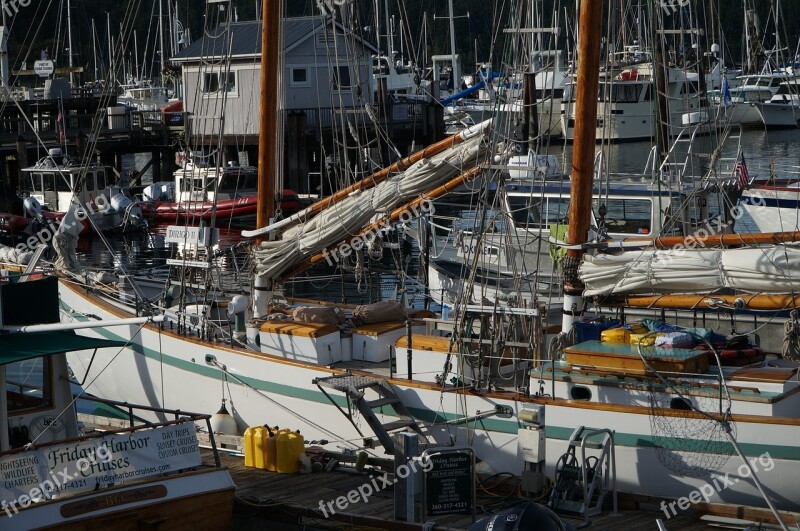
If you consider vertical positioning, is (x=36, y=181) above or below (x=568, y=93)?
below

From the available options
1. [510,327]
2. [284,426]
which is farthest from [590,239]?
[284,426]

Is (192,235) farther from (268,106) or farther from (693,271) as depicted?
(693,271)

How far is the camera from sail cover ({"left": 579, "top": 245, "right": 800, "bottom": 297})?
1559 centimetres

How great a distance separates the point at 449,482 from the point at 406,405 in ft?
8.76

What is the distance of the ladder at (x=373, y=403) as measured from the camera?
1620cm

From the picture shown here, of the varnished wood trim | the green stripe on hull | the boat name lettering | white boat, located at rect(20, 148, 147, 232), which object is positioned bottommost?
the green stripe on hull

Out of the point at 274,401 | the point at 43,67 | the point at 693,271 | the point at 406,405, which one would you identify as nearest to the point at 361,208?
the point at 274,401

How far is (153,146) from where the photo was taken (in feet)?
187

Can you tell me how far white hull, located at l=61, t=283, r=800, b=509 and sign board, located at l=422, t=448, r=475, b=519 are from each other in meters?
1.57

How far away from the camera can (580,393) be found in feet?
52.9

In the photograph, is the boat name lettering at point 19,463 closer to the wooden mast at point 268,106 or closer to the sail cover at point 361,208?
the sail cover at point 361,208

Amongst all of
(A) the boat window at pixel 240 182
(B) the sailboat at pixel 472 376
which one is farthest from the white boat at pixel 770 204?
(A) the boat window at pixel 240 182

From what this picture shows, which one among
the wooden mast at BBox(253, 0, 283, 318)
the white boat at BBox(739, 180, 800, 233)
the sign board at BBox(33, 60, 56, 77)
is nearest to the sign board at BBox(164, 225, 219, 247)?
the wooden mast at BBox(253, 0, 283, 318)

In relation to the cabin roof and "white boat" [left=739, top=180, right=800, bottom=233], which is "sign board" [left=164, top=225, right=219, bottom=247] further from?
the cabin roof
